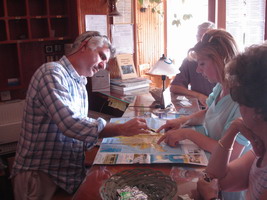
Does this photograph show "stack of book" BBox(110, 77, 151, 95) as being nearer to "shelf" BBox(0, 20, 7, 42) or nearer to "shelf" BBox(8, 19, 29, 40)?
"shelf" BBox(8, 19, 29, 40)

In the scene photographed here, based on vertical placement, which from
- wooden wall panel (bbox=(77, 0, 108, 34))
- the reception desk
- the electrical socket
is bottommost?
the electrical socket

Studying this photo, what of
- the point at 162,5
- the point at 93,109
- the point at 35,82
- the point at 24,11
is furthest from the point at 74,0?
the point at 35,82

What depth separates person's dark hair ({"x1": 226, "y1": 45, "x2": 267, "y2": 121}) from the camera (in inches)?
37.4

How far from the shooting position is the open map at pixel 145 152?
1426 millimetres

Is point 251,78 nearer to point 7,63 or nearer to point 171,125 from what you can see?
point 171,125

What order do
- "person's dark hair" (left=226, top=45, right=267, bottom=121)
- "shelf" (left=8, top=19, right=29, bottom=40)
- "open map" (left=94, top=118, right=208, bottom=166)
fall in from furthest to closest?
"shelf" (left=8, top=19, right=29, bottom=40) → "open map" (left=94, top=118, right=208, bottom=166) → "person's dark hair" (left=226, top=45, right=267, bottom=121)

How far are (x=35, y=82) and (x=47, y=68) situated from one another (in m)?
0.10

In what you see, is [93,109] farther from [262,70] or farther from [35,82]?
[262,70]

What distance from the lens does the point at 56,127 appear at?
5.75ft

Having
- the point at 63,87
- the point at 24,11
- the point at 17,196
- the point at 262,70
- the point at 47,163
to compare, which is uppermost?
the point at 24,11

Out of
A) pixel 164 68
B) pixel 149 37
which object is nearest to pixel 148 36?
pixel 149 37

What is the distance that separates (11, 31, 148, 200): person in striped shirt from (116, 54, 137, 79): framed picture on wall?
138 cm

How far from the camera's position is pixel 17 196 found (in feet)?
5.95

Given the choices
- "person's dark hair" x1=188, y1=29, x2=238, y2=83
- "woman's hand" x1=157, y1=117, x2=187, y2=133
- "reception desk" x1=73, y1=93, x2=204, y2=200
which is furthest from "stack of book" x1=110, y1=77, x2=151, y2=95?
"reception desk" x1=73, y1=93, x2=204, y2=200
